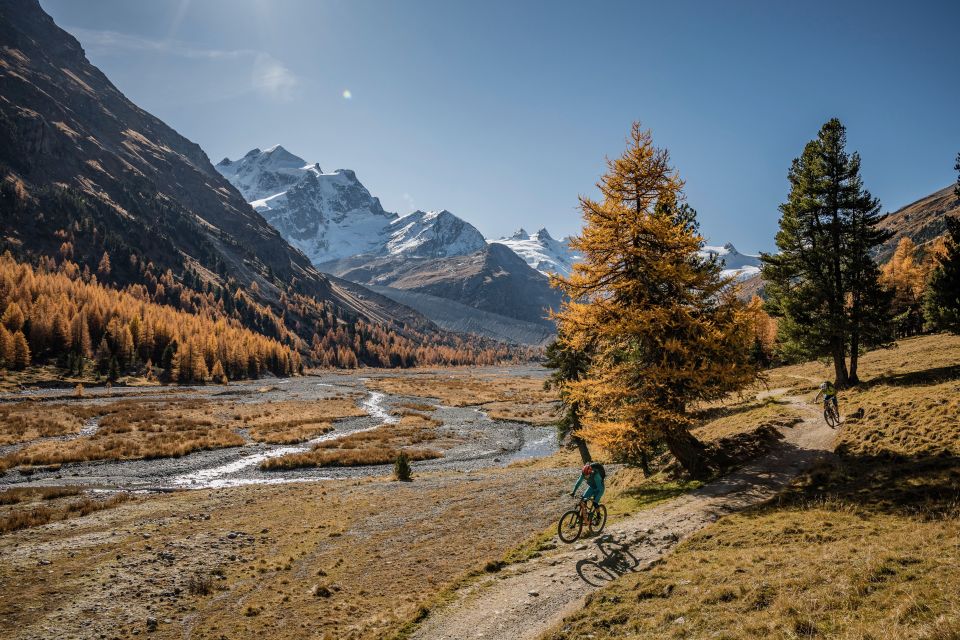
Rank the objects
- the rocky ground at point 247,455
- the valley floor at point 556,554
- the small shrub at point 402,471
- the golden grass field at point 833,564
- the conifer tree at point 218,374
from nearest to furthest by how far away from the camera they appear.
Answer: the golden grass field at point 833,564
the valley floor at point 556,554
the small shrub at point 402,471
the rocky ground at point 247,455
the conifer tree at point 218,374

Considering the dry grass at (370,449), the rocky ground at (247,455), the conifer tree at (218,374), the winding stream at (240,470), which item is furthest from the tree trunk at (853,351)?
the conifer tree at (218,374)

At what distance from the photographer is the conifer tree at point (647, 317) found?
1889 centimetres

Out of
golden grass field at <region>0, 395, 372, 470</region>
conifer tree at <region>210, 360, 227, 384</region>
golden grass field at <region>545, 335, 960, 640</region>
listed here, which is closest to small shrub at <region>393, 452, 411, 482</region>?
golden grass field at <region>0, 395, 372, 470</region>

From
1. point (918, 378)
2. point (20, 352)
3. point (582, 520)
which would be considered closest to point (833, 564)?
point (582, 520)

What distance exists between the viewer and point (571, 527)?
17.2 meters

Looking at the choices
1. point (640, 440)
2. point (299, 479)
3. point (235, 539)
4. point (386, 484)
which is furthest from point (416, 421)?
point (640, 440)

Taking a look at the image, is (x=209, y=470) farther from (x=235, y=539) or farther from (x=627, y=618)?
(x=627, y=618)

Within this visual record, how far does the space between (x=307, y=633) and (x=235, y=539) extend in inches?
427

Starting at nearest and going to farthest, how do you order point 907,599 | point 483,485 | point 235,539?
1. point 907,599
2. point 235,539
3. point 483,485

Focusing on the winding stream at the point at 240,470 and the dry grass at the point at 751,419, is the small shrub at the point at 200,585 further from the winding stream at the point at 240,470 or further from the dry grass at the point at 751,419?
the dry grass at the point at 751,419

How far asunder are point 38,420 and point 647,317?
2753 inches

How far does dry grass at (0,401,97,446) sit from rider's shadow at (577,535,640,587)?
57.9 meters

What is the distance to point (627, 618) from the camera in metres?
10.5

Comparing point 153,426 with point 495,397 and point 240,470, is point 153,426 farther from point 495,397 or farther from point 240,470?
point 495,397
